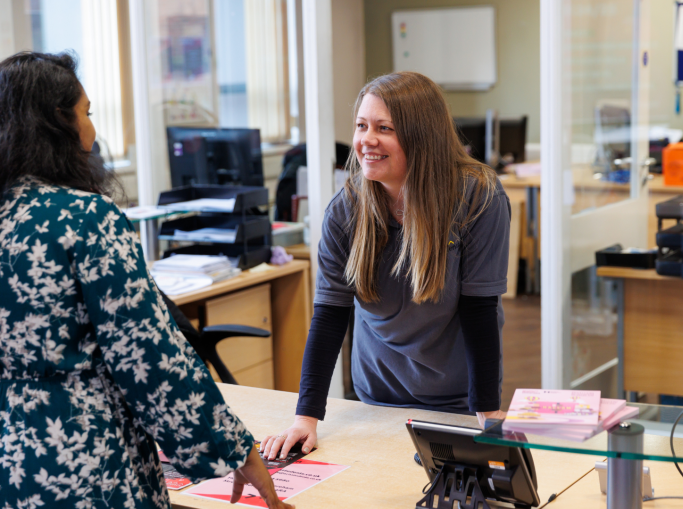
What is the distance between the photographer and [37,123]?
1029 mm

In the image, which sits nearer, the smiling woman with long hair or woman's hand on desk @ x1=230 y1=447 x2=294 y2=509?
woman's hand on desk @ x1=230 y1=447 x2=294 y2=509

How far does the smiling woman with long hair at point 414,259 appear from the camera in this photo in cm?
165

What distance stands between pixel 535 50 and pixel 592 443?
297 inches

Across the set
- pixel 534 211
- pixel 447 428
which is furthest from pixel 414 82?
pixel 534 211

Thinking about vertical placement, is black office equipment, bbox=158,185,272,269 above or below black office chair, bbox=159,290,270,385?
above

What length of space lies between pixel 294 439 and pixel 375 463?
0.59 feet

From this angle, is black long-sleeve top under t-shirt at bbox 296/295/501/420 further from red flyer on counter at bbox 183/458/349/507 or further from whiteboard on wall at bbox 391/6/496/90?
whiteboard on wall at bbox 391/6/496/90

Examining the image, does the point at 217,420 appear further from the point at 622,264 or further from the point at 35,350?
the point at 622,264

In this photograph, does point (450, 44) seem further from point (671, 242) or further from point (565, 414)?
point (565, 414)

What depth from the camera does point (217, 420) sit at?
1.08m

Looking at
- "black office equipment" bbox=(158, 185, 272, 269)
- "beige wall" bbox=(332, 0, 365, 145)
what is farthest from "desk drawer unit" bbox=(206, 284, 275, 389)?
"beige wall" bbox=(332, 0, 365, 145)

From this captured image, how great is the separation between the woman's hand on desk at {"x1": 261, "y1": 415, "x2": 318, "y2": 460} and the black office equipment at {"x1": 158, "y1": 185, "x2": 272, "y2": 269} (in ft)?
6.03

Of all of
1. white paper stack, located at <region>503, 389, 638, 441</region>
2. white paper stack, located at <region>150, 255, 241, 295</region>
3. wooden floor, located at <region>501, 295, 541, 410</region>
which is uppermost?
white paper stack, located at <region>503, 389, 638, 441</region>

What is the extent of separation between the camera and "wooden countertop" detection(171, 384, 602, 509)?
1.41 m
